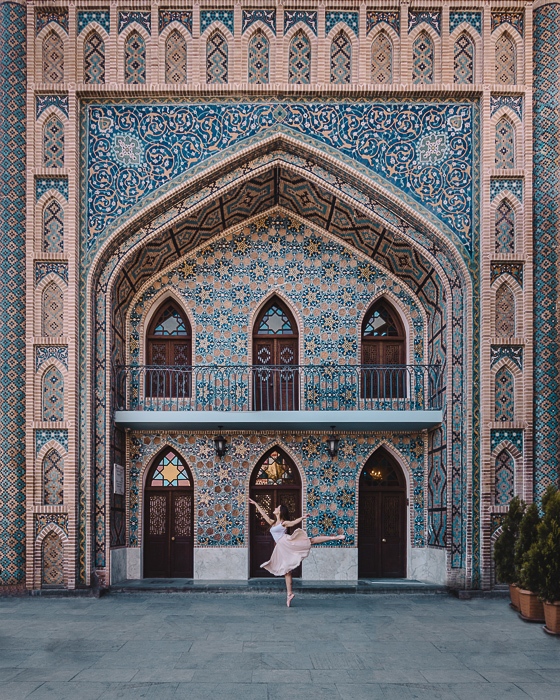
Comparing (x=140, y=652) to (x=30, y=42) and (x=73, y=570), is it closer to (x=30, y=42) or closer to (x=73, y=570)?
(x=73, y=570)

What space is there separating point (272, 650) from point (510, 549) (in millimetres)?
3665

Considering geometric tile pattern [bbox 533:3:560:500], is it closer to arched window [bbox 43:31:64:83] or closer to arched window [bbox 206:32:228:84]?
arched window [bbox 206:32:228:84]

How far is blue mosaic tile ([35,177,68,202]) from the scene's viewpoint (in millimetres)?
11602

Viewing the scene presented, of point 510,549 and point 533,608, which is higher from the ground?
point 510,549

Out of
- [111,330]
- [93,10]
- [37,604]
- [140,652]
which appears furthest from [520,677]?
[93,10]

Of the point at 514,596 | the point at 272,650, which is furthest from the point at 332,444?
the point at 272,650

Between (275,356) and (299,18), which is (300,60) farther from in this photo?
(275,356)

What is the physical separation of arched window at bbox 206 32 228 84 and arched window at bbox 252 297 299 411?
359cm

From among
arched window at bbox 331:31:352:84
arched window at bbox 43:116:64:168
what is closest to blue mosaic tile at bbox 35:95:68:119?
arched window at bbox 43:116:64:168

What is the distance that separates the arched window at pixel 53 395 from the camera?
11391 millimetres

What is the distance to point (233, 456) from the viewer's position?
1296 cm

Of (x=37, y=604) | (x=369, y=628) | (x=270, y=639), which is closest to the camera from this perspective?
(x=270, y=639)

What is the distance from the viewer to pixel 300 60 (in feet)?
38.8

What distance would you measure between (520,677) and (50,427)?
23.3 feet
